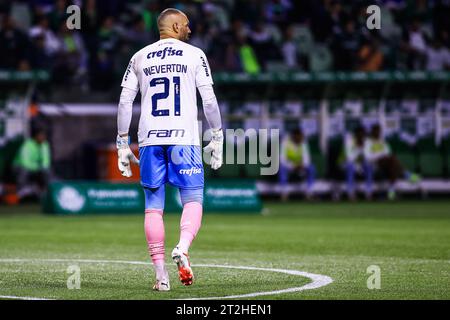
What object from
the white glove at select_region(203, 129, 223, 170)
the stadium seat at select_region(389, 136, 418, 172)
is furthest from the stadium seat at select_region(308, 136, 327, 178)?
the white glove at select_region(203, 129, 223, 170)

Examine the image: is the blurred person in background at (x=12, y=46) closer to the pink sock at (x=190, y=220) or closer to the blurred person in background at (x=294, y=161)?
the blurred person in background at (x=294, y=161)

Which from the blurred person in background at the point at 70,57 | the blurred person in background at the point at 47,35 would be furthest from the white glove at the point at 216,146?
the blurred person in background at the point at 47,35

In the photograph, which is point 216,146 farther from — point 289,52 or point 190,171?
point 289,52

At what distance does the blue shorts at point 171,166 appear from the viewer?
961 cm

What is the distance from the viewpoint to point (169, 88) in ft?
31.6

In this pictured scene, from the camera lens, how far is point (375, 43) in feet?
98.9

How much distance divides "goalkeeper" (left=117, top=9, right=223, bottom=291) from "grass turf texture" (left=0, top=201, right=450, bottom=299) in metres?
0.71

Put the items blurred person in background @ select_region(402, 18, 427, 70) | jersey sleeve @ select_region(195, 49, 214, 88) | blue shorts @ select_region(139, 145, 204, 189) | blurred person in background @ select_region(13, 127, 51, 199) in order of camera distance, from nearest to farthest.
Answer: blue shorts @ select_region(139, 145, 204, 189) → jersey sleeve @ select_region(195, 49, 214, 88) → blurred person in background @ select_region(13, 127, 51, 199) → blurred person in background @ select_region(402, 18, 427, 70)

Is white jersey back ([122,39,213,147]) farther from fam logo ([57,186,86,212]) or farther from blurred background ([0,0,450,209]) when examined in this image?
blurred background ([0,0,450,209])

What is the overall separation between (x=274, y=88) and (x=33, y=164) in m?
7.22

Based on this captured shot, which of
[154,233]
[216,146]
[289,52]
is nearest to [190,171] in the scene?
[216,146]

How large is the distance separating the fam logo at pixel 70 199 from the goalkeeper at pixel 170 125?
12.9m

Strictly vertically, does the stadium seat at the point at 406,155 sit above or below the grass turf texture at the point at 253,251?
above

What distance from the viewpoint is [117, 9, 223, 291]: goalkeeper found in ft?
31.6
